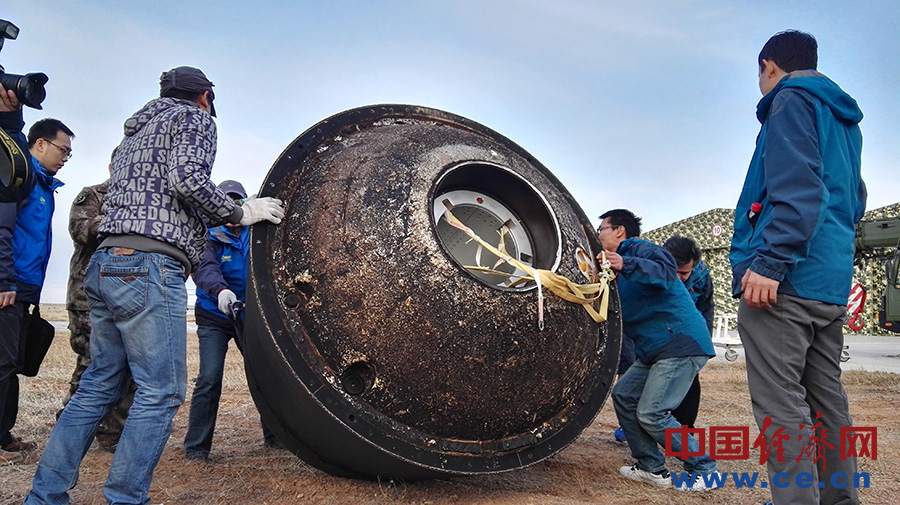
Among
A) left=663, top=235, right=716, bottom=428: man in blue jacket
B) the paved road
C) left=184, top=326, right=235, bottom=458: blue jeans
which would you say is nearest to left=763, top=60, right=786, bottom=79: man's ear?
left=663, top=235, right=716, bottom=428: man in blue jacket

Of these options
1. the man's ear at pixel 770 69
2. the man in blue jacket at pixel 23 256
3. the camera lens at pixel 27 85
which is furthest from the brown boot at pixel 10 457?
the man's ear at pixel 770 69

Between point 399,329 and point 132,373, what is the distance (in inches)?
47.8

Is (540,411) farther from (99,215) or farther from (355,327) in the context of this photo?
(99,215)

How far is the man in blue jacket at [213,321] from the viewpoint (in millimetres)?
4109

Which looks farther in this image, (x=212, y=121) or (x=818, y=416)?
(x=212, y=121)

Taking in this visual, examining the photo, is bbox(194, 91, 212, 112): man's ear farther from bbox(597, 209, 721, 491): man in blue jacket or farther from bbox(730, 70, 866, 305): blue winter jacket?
bbox(730, 70, 866, 305): blue winter jacket

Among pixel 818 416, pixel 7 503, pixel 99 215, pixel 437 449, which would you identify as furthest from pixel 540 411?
pixel 99 215

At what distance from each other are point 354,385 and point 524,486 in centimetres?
137

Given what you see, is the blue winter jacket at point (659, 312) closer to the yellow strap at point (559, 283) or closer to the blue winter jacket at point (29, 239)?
the yellow strap at point (559, 283)

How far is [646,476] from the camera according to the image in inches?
152

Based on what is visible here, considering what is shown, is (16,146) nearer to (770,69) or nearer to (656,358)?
(770,69)

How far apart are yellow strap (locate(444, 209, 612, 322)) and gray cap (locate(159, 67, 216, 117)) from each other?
1.40 m

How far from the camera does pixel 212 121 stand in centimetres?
306

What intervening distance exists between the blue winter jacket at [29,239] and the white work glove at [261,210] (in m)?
2.01
